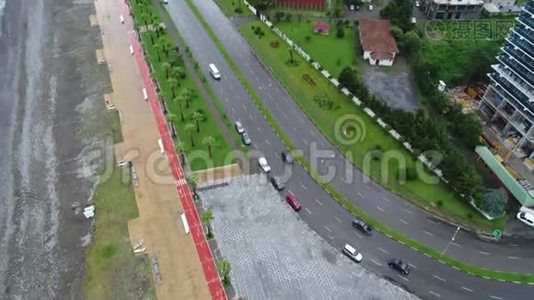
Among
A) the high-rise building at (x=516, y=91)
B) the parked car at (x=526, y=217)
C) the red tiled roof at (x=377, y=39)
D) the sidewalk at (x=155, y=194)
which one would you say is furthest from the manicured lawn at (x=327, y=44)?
the parked car at (x=526, y=217)

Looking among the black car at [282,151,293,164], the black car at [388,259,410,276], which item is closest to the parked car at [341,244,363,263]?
the black car at [388,259,410,276]

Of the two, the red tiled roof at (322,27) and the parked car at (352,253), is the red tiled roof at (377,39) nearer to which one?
the red tiled roof at (322,27)

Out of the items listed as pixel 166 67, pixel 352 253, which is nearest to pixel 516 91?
pixel 352 253

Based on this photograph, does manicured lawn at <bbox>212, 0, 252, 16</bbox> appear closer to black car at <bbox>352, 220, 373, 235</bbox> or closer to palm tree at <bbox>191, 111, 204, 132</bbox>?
palm tree at <bbox>191, 111, 204, 132</bbox>

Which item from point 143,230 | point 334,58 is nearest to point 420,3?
point 334,58

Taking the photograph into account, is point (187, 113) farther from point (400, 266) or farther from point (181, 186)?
point (400, 266)

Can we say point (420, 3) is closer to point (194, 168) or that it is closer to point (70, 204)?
point (194, 168)

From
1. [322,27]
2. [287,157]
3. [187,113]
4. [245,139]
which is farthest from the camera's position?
[322,27]
